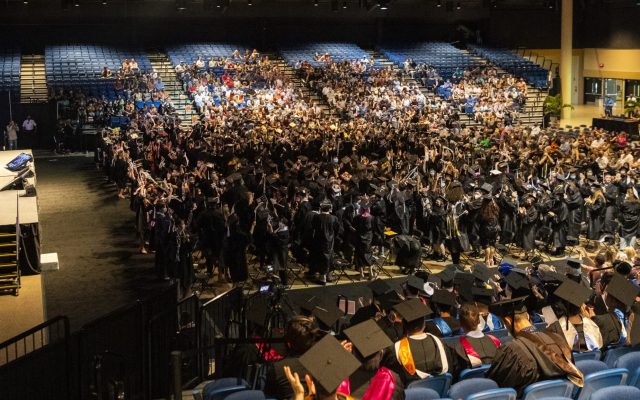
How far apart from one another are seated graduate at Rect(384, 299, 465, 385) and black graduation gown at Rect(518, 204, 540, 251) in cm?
808

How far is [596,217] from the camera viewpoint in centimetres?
1557

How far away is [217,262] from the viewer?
13.2m

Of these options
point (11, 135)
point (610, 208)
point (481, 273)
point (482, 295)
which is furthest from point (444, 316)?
point (11, 135)

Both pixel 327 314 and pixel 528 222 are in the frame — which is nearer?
pixel 327 314

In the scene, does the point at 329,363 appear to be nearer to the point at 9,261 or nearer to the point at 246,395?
the point at 246,395

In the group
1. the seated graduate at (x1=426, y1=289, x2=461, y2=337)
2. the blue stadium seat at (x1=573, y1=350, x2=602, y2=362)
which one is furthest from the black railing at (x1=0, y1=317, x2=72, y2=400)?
the blue stadium seat at (x1=573, y1=350, x2=602, y2=362)

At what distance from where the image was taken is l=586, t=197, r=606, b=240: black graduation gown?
50.6 feet

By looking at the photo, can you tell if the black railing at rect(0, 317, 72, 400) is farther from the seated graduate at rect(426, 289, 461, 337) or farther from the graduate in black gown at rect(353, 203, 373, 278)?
the graduate in black gown at rect(353, 203, 373, 278)

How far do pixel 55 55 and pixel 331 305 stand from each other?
1129 inches

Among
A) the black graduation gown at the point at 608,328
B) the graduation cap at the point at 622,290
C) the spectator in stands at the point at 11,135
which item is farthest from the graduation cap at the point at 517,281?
the spectator in stands at the point at 11,135

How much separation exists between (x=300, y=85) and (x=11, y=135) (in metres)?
12.7

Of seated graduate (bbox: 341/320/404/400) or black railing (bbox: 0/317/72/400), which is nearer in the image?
seated graduate (bbox: 341/320/404/400)

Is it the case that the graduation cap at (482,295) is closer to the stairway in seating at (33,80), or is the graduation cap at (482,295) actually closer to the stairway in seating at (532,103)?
the stairway in seating at (33,80)

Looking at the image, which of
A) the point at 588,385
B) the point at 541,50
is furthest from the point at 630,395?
the point at 541,50
